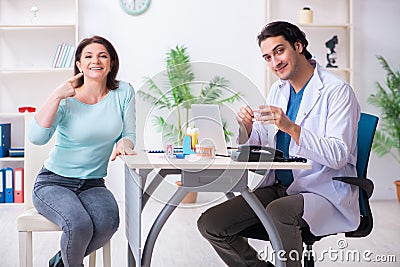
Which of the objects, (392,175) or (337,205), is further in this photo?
(392,175)

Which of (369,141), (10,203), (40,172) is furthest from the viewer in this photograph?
(10,203)

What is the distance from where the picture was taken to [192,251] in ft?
12.4

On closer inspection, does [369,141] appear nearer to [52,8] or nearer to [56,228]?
[56,228]

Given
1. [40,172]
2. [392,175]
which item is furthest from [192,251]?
[392,175]

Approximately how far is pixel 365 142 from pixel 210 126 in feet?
1.99

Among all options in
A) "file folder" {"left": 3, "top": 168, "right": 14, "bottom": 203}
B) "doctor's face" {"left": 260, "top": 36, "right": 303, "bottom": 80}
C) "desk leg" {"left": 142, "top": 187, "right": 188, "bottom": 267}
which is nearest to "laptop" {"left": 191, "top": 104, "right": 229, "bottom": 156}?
"desk leg" {"left": 142, "top": 187, "right": 188, "bottom": 267}

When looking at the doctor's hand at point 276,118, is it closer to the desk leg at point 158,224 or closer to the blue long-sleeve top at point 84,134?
the desk leg at point 158,224

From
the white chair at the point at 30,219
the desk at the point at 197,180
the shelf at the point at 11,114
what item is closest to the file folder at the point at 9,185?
the shelf at the point at 11,114

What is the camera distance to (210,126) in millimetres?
2373

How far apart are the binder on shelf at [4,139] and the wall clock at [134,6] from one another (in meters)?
1.37

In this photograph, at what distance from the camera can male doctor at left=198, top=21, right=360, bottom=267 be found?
7.58 ft

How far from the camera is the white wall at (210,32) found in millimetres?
5551

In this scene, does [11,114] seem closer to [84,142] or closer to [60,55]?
[60,55]

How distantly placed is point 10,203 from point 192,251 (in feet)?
6.86
